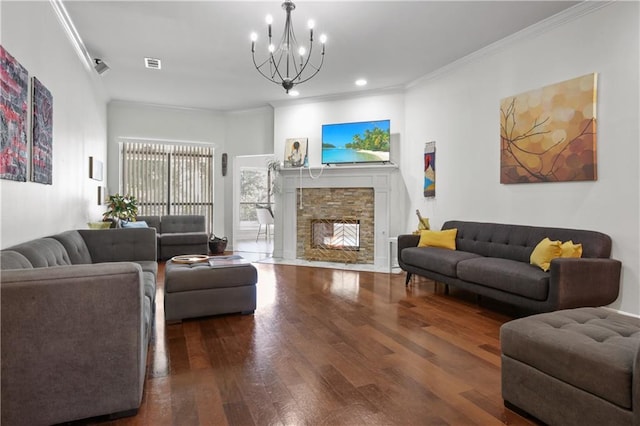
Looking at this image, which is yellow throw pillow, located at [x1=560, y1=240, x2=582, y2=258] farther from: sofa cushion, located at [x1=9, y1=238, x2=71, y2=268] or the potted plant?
the potted plant

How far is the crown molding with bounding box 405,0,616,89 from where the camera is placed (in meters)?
3.40

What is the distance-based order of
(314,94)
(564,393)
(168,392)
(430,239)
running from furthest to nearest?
(314,94) → (430,239) → (168,392) → (564,393)

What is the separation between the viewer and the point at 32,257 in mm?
2244

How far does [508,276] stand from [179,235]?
5.39 meters

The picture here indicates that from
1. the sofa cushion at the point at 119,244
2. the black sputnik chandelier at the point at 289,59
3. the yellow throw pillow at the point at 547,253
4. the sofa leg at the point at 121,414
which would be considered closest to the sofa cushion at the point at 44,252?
the sofa cushion at the point at 119,244

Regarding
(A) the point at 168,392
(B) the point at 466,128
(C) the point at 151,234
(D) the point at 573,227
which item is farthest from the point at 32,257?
(B) the point at 466,128

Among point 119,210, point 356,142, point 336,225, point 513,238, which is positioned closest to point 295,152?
point 356,142

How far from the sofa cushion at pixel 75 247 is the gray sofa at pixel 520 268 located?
346cm

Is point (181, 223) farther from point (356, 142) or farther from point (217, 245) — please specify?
point (356, 142)

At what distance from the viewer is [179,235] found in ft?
21.8

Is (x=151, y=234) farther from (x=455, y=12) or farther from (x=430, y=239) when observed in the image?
(x=455, y=12)

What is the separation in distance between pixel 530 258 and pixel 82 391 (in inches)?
143

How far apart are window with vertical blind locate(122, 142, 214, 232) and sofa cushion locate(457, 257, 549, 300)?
574cm

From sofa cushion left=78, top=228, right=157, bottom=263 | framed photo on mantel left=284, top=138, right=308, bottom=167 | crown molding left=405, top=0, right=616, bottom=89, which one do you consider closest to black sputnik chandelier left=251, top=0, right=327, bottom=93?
framed photo on mantel left=284, top=138, right=308, bottom=167
